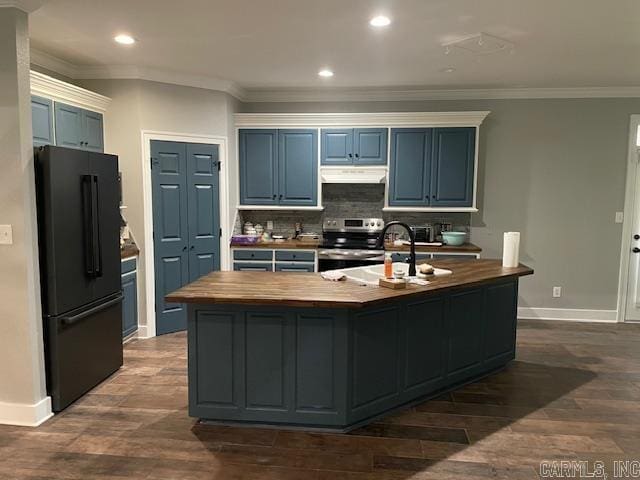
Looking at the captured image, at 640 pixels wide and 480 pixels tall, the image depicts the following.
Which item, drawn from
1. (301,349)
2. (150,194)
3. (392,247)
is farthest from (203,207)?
(301,349)

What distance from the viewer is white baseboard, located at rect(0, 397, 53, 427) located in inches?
119

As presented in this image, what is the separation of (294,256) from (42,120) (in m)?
2.72

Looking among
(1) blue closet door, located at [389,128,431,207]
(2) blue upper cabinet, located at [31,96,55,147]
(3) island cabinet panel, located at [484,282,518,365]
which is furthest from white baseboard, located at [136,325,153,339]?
(3) island cabinet panel, located at [484,282,518,365]

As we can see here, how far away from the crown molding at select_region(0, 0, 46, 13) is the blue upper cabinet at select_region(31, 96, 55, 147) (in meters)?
0.90

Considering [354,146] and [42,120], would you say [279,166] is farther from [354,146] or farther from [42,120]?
[42,120]

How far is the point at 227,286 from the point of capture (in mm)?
3057

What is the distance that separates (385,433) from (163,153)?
3.38 meters

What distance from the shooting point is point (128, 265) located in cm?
455

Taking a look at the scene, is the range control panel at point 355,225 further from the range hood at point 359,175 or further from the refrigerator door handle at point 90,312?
the refrigerator door handle at point 90,312

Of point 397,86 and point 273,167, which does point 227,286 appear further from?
point 397,86

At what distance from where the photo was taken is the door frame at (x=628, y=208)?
209 inches

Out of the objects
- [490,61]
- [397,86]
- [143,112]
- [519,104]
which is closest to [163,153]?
[143,112]

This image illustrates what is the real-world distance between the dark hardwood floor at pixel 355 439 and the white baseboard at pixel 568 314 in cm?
177

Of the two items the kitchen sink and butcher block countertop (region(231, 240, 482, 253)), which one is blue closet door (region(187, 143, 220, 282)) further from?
the kitchen sink
